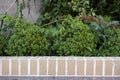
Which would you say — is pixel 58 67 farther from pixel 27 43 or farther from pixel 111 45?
pixel 111 45

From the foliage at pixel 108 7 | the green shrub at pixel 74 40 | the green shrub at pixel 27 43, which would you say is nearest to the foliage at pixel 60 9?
the foliage at pixel 108 7

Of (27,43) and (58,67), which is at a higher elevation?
(27,43)

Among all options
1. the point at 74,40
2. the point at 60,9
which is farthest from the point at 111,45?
the point at 60,9

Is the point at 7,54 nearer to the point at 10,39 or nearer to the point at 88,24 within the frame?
the point at 10,39

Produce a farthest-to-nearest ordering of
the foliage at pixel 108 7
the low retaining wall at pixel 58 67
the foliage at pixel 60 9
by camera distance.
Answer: the foliage at pixel 108 7, the foliage at pixel 60 9, the low retaining wall at pixel 58 67

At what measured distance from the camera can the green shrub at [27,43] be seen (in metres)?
3.04

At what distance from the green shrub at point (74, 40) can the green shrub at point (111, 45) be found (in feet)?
0.39

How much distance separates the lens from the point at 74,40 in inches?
120

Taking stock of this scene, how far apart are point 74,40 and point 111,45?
1.46ft

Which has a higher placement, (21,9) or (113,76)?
(21,9)

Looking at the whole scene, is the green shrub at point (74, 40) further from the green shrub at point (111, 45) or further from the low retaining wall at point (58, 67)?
the low retaining wall at point (58, 67)

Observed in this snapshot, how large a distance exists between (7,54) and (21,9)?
A: 3.12 feet

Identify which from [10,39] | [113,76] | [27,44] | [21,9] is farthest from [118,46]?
A: [21,9]

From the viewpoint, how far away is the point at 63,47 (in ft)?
9.98
